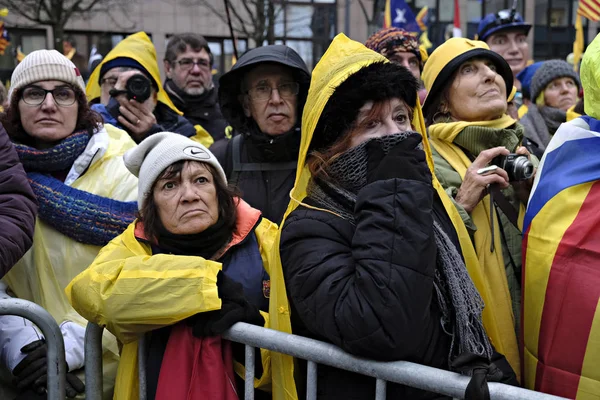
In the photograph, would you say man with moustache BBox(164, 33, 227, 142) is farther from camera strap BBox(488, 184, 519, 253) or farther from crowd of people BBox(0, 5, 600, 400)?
camera strap BBox(488, 184, 519, 253)

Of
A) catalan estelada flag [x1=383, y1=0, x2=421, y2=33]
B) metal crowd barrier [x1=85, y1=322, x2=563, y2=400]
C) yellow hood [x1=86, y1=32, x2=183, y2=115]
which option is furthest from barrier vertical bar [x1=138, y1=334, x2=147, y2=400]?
catalan estelada flag [x1=383, y1=0, x2=421, y2=33]

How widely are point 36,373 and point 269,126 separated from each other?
5.17 ft

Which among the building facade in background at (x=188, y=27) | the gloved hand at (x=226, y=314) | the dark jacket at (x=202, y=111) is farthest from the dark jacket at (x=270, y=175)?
the building facade in background at (x=188, y=27)

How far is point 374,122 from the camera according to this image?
2.12 metres

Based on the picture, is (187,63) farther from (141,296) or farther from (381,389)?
(381,389)

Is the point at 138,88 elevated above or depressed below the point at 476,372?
above

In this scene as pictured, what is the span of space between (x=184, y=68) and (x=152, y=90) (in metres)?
Answer: 0.85

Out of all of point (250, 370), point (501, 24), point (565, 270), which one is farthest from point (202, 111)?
point (565, 270)

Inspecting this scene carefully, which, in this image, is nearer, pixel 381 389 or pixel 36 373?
pixel 381 389

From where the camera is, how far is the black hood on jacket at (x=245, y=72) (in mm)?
3264

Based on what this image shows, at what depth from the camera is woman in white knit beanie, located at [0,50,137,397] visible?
272 cm

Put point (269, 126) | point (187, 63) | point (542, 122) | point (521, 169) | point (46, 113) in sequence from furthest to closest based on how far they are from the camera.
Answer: point (542, 122), point (187, 63), point (269, 126), point (46, 113), point (521, 169)

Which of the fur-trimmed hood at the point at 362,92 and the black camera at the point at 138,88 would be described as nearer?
the fur-trimmed hood at the point at 362,92

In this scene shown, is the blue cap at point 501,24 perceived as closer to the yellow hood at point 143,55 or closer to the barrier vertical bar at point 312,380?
the yellow hood at point 143,55
